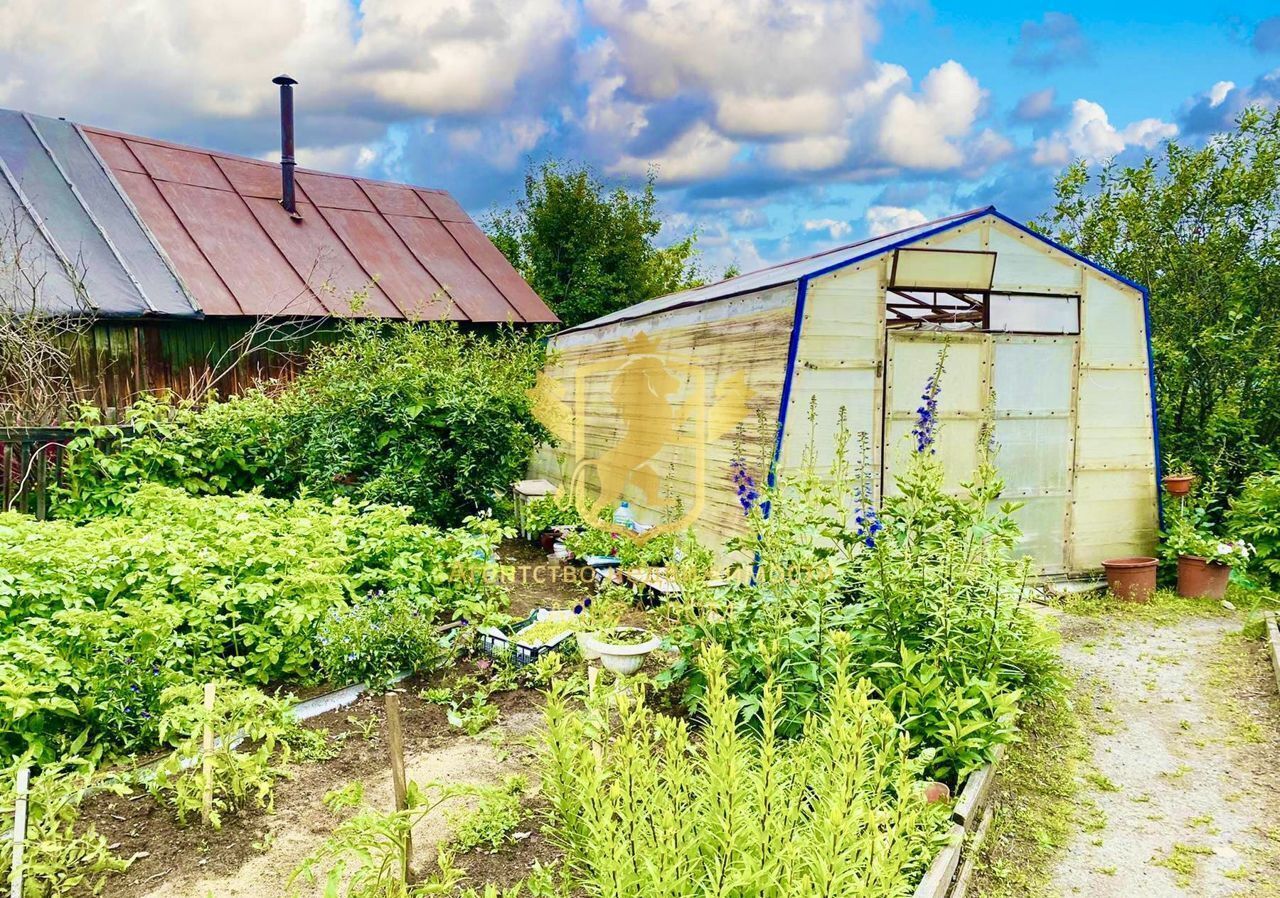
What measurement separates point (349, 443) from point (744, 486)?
453cm

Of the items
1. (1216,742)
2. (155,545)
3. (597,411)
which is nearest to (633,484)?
(597,411)

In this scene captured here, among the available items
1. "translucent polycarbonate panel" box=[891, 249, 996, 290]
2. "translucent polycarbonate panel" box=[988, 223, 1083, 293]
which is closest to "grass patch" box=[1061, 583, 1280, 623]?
"translucent polycarbonate panel" box=[988, 223, 1083, 293]

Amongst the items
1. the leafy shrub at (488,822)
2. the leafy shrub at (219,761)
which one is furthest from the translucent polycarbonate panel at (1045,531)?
the leafy shrub at (219,761)

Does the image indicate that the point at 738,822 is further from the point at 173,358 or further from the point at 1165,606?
the point at 173,358

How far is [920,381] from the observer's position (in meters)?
7.22

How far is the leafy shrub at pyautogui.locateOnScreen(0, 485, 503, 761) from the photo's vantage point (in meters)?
4.03

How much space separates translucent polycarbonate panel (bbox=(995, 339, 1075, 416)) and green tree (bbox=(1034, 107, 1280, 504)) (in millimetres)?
2975

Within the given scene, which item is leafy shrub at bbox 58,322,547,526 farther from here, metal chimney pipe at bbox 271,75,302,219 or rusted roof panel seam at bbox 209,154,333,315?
metal chimney pipe at bbox 271,75,302,219

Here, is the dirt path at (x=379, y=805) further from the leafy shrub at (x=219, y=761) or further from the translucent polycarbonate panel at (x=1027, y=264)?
the translucent polycarbonate panel at (x=1027, y=264)

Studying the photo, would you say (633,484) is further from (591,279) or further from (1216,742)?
(591,279)

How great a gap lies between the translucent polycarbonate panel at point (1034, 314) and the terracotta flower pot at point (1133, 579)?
2387 mm

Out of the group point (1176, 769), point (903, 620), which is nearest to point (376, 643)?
point (903, 620)

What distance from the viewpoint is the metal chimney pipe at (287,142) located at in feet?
45.1

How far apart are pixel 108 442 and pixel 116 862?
21.5ft
